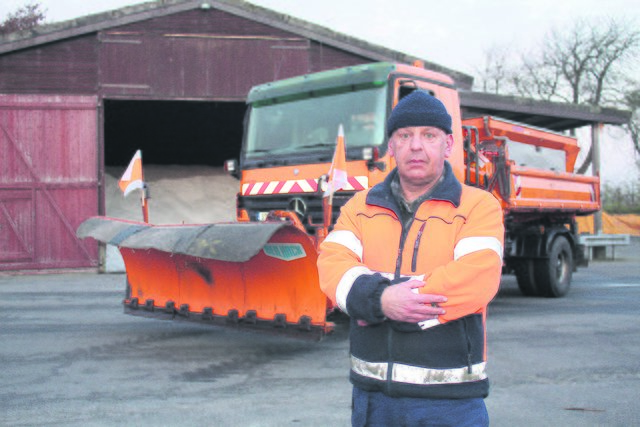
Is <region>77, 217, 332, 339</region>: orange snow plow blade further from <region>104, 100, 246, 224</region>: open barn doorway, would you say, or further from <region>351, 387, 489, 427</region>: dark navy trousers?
<region>104, 100, 246, 224</region>: open barn doorway

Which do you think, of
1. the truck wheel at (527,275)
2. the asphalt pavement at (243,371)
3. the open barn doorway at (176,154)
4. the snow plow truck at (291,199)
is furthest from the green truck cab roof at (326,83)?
the open barn doorway at (176,154)

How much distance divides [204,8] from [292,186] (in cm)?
1022

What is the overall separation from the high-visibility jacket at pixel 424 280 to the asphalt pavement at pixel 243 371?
2.12 meters

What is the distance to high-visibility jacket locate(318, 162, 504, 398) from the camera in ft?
7.36

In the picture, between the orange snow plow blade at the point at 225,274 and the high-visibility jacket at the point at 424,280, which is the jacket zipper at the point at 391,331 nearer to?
the high-visibility jacket at the point at 424,280

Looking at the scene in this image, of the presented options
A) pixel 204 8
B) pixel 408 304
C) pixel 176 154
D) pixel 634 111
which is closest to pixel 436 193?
pixel 408 304

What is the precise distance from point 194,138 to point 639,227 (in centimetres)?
2493

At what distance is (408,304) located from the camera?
2.17 meters

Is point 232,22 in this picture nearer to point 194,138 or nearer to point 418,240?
point 194,138

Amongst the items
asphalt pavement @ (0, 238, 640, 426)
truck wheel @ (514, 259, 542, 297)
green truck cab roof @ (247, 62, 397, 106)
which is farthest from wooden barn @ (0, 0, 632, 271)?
green truck cab roof @ (247, 62, 397, 106)

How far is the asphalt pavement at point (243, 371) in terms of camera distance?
4.46 meters

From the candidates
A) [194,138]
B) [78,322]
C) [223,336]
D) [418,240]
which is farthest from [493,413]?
[194,138]

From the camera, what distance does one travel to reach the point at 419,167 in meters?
2.42

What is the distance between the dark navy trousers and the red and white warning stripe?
4664mm
